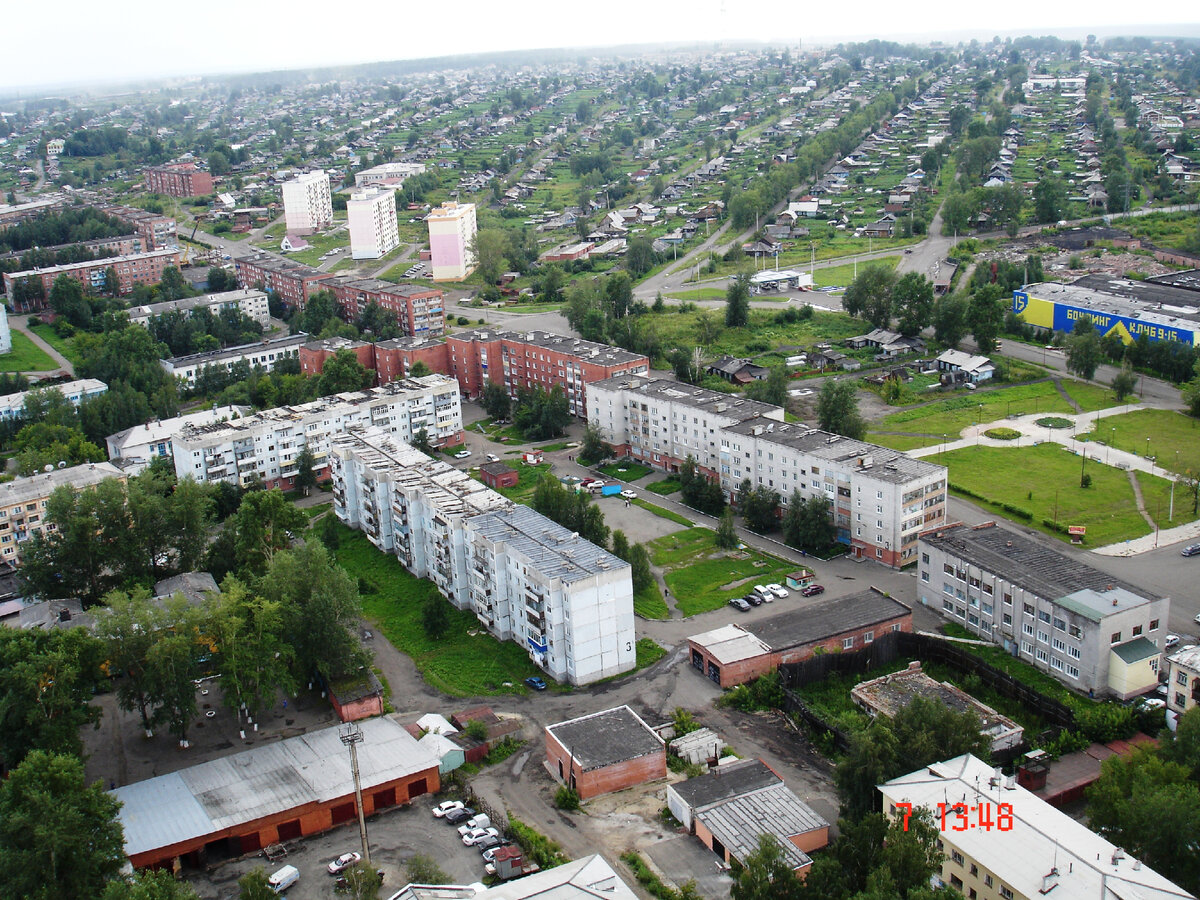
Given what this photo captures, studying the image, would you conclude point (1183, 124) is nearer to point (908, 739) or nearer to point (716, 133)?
point (716, 133)

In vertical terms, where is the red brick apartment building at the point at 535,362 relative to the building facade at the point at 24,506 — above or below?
above

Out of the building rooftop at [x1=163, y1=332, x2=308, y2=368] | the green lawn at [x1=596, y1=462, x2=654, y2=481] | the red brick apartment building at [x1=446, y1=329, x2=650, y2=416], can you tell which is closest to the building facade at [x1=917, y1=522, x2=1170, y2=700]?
the green lawn at [x1=596, y1=462, x2=654, y2=481]

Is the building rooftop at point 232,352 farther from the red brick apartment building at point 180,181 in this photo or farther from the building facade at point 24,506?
the red brick apartment building at point 180,181

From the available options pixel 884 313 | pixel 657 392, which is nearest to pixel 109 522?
pixel 657 392

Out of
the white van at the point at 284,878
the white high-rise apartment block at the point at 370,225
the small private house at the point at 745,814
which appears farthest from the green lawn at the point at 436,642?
the white high-rise apartment block at the point at 370,225

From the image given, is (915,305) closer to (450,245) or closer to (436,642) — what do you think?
(450,245)
